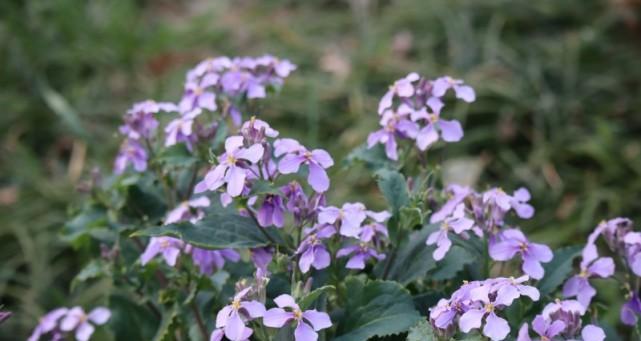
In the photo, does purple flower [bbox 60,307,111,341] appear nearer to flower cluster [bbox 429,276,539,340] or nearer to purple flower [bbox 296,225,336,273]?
purple flower [bbox 296,225,336,273]

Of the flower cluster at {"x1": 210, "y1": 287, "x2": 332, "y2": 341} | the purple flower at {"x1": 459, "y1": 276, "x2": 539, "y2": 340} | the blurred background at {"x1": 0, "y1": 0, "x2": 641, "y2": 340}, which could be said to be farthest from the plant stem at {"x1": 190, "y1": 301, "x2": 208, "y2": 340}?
the blurred background at {"x1": 0, "y1": 0, "x2": 641, "y2": 340}

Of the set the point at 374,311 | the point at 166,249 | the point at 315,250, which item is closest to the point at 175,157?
the point at 166,249

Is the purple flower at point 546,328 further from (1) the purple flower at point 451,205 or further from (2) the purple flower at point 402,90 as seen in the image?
(2) the purple flower at point 402,90

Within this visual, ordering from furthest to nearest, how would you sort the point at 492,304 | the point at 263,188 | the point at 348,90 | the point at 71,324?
the point at 348,90 < the point at 71,324 < the point at 263,188 < the point at 492,304

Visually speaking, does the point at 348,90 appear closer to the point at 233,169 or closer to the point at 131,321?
the point at 131,321

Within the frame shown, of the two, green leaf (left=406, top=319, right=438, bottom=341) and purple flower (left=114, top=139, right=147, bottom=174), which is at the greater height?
purple flower (left=114, top=139, right=147, bottom=174)

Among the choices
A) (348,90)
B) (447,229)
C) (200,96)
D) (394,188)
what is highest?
(348,90)

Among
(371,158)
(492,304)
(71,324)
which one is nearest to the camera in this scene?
(492,304)
